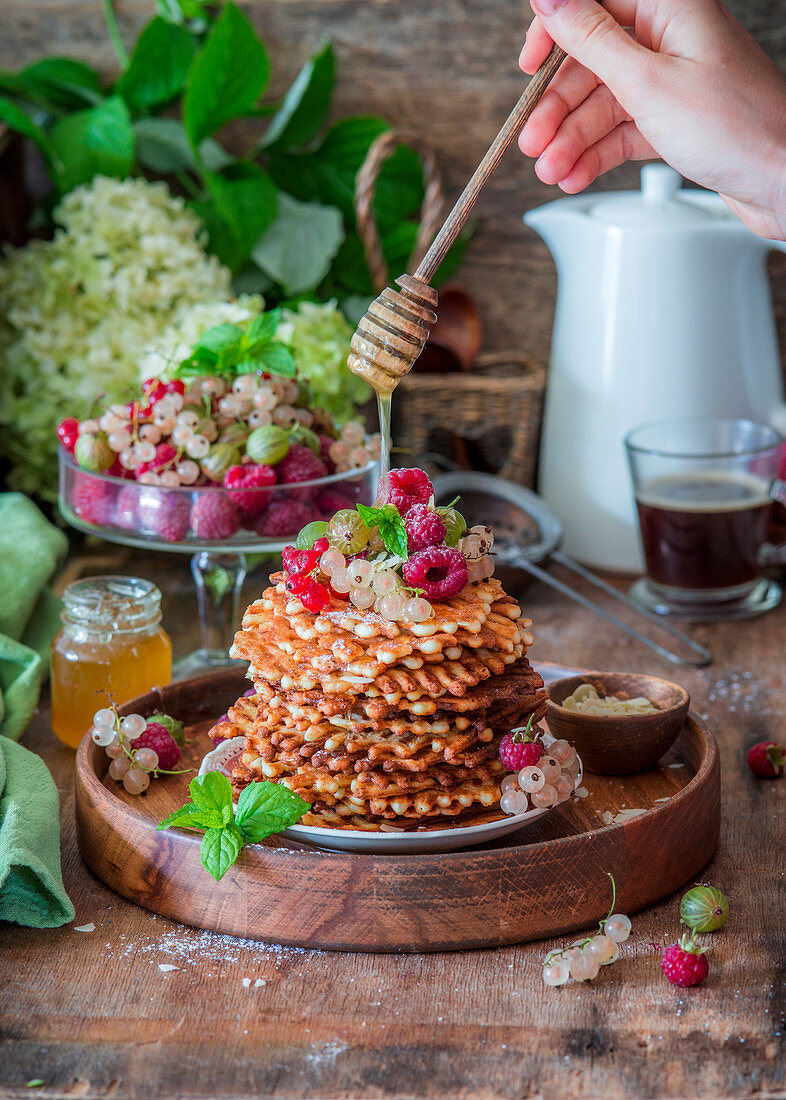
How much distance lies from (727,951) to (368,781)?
274 millimetres

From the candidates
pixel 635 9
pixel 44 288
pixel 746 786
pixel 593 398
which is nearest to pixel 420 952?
pixel 746 786

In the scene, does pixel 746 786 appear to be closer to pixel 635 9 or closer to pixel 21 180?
pixel 635 9

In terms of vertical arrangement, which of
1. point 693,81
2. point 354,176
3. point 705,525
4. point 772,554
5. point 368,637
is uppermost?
point 693,81

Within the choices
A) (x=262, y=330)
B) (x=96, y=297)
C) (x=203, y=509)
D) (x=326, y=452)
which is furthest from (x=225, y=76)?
(x=203, y=509)

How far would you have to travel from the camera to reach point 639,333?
62.6 inches

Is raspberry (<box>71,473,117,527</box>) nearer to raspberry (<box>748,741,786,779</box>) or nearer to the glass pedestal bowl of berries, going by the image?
the glass pedestal bowl of berries

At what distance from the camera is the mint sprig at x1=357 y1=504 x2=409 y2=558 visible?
0.86 m

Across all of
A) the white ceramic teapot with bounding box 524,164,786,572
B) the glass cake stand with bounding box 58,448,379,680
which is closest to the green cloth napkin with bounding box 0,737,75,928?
the glass cake stand with bounding box 58,448,379,680

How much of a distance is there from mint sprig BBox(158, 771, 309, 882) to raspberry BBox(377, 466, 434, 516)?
0.77 ft

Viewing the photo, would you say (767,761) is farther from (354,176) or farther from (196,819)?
(354,176)

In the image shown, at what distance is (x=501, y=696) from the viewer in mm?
853

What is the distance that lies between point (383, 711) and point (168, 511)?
1.48 ft

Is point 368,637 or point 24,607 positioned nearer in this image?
point 368,637

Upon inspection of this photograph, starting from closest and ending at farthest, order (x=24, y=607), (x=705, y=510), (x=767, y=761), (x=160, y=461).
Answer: (x=767, y=761), (x=160, y=461), (x=24, y=607), (x=705, y=510)
